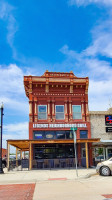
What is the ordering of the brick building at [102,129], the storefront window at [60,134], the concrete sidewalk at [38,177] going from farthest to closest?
1. the brick building at [102,129]
2. the storefront window at [60,134]
3. the concrete sidewalk at [38,177]

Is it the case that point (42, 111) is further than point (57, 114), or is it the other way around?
point (57, 114)

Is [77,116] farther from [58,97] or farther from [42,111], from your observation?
[42,111]

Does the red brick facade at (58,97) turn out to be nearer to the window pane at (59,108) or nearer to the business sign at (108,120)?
the window pane at (59,108)

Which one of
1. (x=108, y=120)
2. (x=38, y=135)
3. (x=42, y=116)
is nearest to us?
(x=38, y=135)

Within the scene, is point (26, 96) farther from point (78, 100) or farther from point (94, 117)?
point (94, 117)

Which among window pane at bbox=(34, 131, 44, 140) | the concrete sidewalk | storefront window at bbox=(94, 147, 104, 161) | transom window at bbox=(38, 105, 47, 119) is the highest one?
transom window at bbox=(38, 105, 47, 119)

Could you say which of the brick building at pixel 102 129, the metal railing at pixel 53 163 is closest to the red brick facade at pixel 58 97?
the brick building at pixel 102 129

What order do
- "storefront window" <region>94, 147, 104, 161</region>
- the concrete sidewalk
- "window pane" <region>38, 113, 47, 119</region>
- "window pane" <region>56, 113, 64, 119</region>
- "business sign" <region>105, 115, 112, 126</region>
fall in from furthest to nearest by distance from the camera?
"business sign" <region>105, 115, 112, 126</region>, "storefront window" <region>94, 147, 104, 161</region>, "window pane" <region>56, 113, 64, 119</region>, "window pane" <region>38, 113, 47, 119</region>, the concrete sidewalk

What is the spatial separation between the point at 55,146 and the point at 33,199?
1601cm

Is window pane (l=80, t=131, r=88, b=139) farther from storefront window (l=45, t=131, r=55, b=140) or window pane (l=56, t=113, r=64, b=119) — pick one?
storefront window (l=45, t=131, r=55, b=140)

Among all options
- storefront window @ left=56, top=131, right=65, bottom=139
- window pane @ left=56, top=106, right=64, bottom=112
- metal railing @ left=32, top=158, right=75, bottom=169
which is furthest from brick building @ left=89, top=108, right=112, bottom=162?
metal railing @ left=32, top=158, right=75, bottom=169

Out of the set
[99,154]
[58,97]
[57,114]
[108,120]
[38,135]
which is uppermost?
[58,97]

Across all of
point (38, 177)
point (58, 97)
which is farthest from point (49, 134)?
point (38, 177)

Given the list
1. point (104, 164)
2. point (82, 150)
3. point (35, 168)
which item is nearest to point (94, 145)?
point (82, 150)
